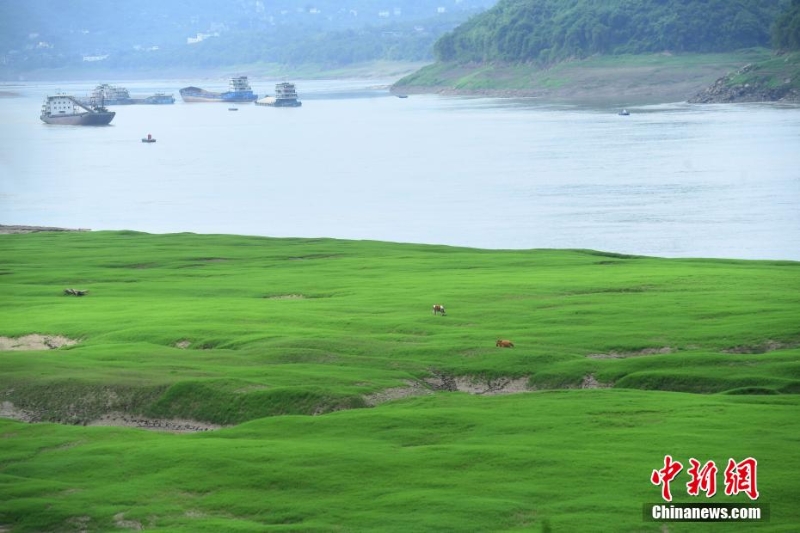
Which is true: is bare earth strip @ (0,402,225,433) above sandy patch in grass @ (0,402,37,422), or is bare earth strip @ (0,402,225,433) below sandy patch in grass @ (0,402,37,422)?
below

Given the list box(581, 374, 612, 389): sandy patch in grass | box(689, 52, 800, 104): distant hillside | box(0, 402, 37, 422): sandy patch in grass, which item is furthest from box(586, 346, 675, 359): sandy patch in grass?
box(689, 52, 800, 104): distant hillside

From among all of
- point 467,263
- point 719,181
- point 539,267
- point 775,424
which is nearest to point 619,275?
point 539,267

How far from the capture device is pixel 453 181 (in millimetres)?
106250

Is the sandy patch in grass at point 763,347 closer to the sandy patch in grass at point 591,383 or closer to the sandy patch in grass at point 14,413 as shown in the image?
the sandy patch in grass at point 591,383

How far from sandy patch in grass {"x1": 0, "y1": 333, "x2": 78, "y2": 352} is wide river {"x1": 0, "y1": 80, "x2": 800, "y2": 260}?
9164 millimetres

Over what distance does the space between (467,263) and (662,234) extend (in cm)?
2121

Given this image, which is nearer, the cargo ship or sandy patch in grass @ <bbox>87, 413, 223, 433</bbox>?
sandy patch in grass @ <bbox>87, 413, 223, 433</bbox>

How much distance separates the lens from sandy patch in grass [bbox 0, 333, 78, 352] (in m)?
38.3

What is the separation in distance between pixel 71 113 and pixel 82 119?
3713 mm

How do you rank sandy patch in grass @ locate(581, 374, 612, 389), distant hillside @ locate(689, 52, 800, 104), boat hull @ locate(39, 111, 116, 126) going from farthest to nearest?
1. distant hillside @ locate(689, 52, 800, 104)
2. boat hull @ locate(39, 111, 116, 126)
3. sandy patch in grass @ locate(581, 374, 612, 389)

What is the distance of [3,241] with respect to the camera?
68.6m

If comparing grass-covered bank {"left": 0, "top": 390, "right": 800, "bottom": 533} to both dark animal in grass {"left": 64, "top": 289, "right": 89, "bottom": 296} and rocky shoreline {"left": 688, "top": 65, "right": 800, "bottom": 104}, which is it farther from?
rocky shoreline {"left": 688, "top": 65, "right": 800, "bottom": 104}

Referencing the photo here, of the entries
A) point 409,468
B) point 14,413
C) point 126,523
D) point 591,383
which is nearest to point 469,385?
point 591,383

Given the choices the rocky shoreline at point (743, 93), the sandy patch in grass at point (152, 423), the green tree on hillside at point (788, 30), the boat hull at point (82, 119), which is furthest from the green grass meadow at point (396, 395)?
the green tree on hillside at point (788, 30)
